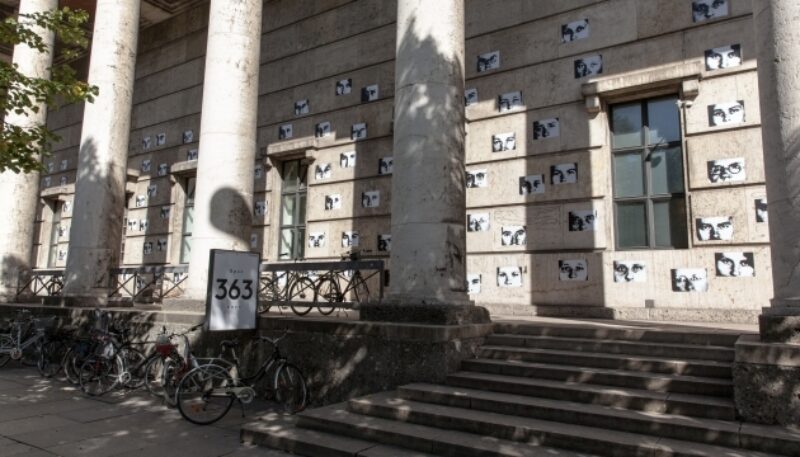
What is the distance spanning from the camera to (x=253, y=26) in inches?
463

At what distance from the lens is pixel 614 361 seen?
7.19 meters

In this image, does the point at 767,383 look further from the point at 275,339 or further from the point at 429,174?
the point at 275,339

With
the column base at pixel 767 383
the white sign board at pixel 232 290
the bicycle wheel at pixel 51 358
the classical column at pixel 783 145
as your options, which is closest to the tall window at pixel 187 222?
the bicycle wheel at pixel 51 358

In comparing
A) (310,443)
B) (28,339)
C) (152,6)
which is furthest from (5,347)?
(152,6)

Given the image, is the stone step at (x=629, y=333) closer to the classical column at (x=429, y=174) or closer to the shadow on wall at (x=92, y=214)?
the classical column at (x=429, y=174)

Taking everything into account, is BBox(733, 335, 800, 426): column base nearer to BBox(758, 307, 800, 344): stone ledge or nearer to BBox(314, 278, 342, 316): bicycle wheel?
BBox(758, 307, 800, 344): stone ledge

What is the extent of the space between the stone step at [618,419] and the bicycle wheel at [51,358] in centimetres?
879

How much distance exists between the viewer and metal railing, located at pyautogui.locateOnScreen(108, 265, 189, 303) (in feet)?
43.5

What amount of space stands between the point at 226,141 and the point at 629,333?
827 centimetres

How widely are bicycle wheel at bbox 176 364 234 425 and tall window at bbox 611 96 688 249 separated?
8.38 metres

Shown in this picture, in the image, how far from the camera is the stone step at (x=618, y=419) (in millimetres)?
5148

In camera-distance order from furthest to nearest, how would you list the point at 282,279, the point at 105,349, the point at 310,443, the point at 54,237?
1. the point at 54,237
2. the point at 282,279
3. the point at 105,349
4. the point at 310,443

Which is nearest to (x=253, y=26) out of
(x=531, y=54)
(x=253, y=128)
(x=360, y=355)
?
(x=253, y=128)

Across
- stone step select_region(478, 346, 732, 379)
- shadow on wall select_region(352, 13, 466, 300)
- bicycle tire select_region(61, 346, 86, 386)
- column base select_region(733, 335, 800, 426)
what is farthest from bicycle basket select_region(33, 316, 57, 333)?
column base select_region(733, 335, 800, 426)
